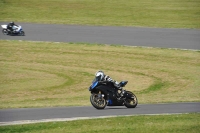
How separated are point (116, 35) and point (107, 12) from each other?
42.0 ft

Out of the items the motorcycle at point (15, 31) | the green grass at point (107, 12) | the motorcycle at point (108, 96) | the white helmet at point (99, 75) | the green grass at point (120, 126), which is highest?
the white helmet at point (99, 75)

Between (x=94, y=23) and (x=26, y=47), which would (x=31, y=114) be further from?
(x=94, y=23)

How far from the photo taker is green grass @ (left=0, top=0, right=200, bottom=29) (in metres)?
51.5

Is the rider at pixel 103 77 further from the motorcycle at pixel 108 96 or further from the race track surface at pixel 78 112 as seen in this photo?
the race track surface at pixel 78 112

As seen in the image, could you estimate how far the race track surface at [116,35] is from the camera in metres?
41.6

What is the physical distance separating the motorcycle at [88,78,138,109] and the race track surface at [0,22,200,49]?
21.0 metres

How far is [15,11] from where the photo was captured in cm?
5706

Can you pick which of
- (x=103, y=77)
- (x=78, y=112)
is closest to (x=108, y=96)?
(x=103, y=77)

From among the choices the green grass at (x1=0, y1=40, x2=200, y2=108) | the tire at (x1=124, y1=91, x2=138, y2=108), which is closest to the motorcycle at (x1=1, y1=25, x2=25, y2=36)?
the green grass at (x1=0, y1=40, x2=200, y2=108)

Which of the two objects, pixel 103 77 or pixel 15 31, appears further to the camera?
pixel 15 31

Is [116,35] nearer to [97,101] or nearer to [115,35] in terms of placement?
[115,35]

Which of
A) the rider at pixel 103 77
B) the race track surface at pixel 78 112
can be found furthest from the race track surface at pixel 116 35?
the rider at pixel 103 77

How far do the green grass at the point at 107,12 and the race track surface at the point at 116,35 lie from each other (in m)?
2.95

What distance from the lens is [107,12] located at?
2237 inches
